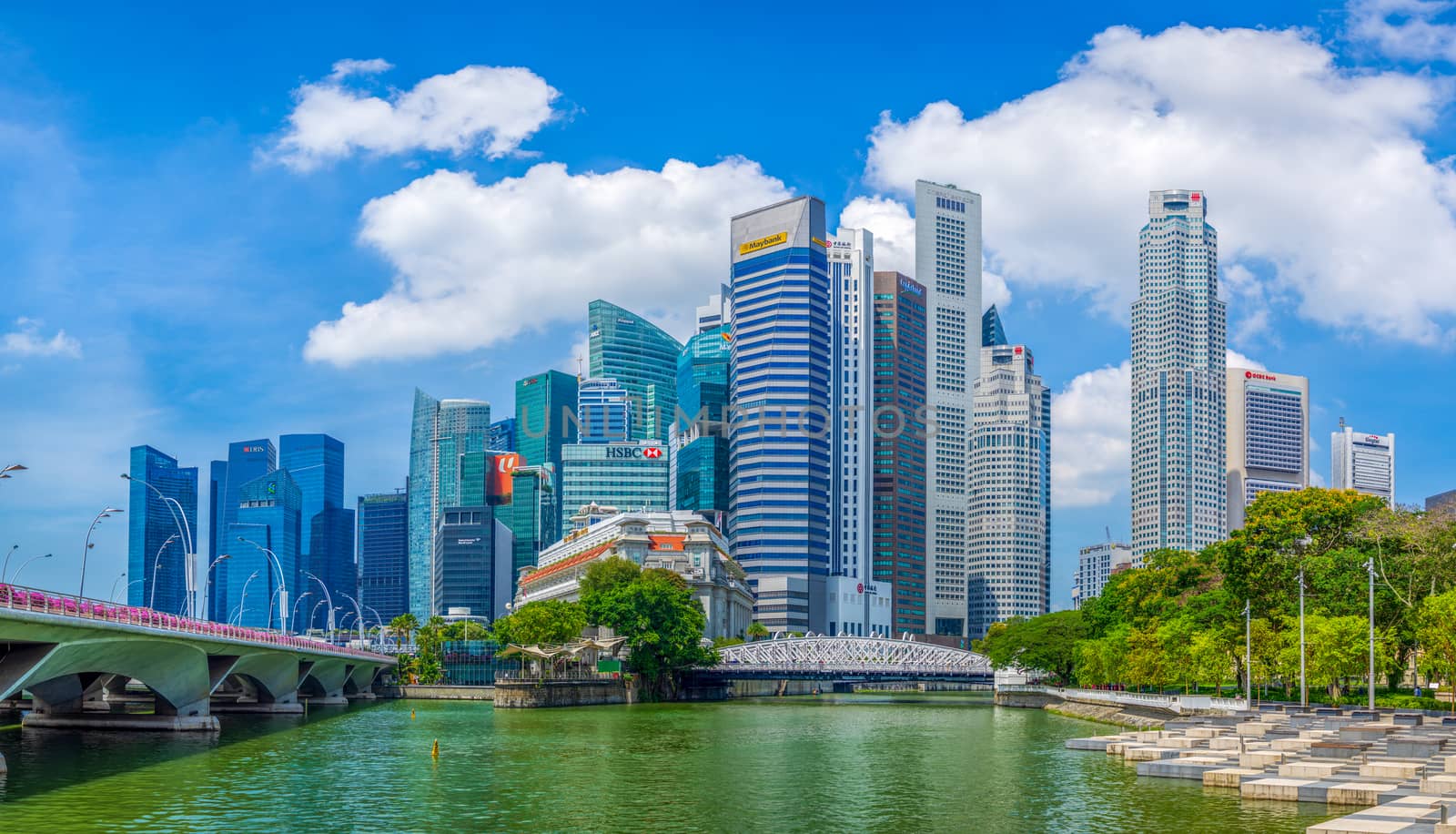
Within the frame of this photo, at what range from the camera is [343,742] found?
311 ft

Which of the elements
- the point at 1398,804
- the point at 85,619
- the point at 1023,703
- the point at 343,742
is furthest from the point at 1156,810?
the point at 1023,703

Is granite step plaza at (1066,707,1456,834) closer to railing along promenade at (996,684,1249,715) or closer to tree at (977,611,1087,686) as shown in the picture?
railing along promenade at (996,684,1249,715)

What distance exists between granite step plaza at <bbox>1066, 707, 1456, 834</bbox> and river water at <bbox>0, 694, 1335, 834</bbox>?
5.03 ft

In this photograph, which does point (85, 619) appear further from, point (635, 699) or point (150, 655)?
point (635, 699)

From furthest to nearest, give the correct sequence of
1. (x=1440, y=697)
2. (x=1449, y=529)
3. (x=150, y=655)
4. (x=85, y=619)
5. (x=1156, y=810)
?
(x=1440, y=697)
(x=1449, y=529)
(x=150, y=655)
(x=85, y=619)
(x=1156, y=810)

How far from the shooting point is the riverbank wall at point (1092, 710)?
10938 cm


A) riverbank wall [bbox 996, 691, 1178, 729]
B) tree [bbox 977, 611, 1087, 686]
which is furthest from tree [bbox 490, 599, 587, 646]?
tree [bbox 977, 611, 1087, 686]

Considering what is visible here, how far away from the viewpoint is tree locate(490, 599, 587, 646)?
162875 millimetres

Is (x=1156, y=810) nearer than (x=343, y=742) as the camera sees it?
Yes

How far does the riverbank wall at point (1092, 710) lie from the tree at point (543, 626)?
5410cm

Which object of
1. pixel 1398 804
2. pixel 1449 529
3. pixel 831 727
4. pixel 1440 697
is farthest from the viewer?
pixel 831 727

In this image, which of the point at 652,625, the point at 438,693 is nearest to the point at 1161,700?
the point at 652,625

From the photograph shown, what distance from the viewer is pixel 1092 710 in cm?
13038

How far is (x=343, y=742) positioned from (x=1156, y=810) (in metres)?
58.9
